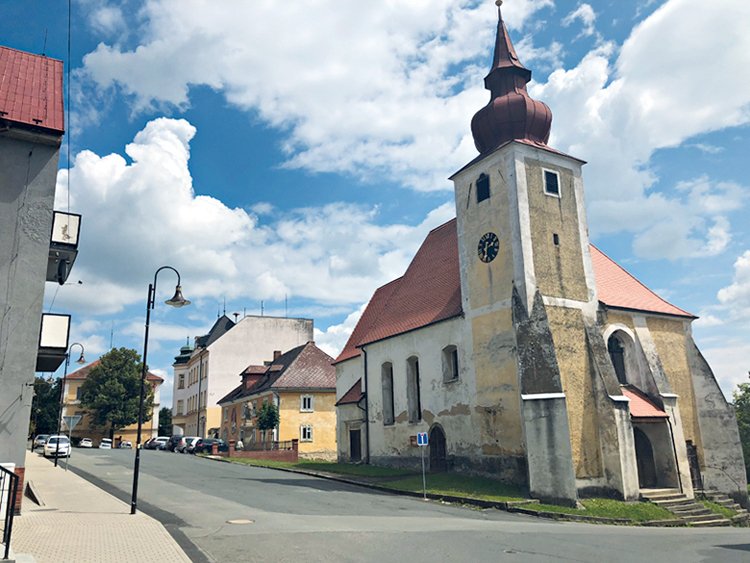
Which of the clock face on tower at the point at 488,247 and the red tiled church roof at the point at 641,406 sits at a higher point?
the clock face on tower at the point at 488,247

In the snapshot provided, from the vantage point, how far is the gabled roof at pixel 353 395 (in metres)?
35.4

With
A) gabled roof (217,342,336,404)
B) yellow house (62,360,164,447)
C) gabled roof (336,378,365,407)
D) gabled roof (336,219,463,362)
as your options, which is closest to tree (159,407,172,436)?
yellow house (62,360,164,447)

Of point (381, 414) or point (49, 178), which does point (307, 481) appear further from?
point (49, 178)

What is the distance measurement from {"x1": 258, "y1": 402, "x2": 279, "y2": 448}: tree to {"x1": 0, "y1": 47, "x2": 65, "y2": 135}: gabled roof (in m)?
28.7

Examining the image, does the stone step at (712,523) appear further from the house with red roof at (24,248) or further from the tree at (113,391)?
the tree at (113,391)

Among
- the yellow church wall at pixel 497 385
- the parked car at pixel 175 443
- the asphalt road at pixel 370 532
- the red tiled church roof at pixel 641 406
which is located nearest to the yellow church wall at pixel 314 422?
the parked car at pixel 175 443

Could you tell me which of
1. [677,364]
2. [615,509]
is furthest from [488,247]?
[615,509]

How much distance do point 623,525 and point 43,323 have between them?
18364mm

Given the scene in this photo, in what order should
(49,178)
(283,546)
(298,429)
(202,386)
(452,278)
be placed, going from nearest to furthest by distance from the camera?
(283,546) < (49,178) < (452,278) < (298,429) < (202,386)

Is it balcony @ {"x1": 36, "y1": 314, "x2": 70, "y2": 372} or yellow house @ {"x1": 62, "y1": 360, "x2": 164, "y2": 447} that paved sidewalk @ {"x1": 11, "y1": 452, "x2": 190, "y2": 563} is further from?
yellow house @ {"x1": 62, "y1": 360, "x2": 164, "y2": 447}

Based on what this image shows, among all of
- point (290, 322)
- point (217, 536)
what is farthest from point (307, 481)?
point (290, 322)

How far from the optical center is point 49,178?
54.2 feet

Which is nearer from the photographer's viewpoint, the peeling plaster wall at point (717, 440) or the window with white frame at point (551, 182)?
the window with white frame at point (551, 182)

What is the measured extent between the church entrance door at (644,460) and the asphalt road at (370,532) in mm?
6554
